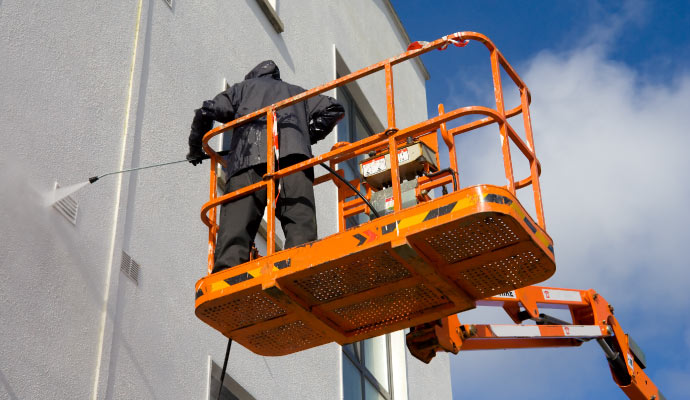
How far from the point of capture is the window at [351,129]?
14766 mm

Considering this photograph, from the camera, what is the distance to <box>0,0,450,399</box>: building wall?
23.9 ft

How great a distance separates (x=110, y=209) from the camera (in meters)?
8.39

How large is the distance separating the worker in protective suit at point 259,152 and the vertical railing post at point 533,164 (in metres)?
1.50

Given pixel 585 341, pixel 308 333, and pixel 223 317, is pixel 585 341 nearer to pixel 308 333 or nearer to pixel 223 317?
pixel 308 333

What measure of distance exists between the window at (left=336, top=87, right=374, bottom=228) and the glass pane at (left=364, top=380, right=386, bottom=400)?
2.29 meters

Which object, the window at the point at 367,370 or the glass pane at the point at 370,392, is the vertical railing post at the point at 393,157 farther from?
the glass pane at the point at 370,392

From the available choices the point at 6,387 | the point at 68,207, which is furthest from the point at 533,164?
the point at 6,387

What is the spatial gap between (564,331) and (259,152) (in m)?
4.09

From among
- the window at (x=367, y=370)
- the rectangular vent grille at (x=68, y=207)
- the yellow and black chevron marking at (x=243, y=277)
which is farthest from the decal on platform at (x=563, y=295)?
the rectangular vent grille at (x=68, y=207)

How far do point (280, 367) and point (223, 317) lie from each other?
3.18 meters

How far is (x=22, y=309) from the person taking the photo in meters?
7.05

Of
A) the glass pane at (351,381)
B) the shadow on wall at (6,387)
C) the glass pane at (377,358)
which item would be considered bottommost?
the shadow on wall at (6,387)

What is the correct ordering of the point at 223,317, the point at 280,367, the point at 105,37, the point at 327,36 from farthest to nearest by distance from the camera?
the point at 327,36 → the point at 280,367 → the point at 105,37 → the point at 223,317

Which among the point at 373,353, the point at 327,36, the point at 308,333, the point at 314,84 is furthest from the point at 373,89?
the point at 308,333
